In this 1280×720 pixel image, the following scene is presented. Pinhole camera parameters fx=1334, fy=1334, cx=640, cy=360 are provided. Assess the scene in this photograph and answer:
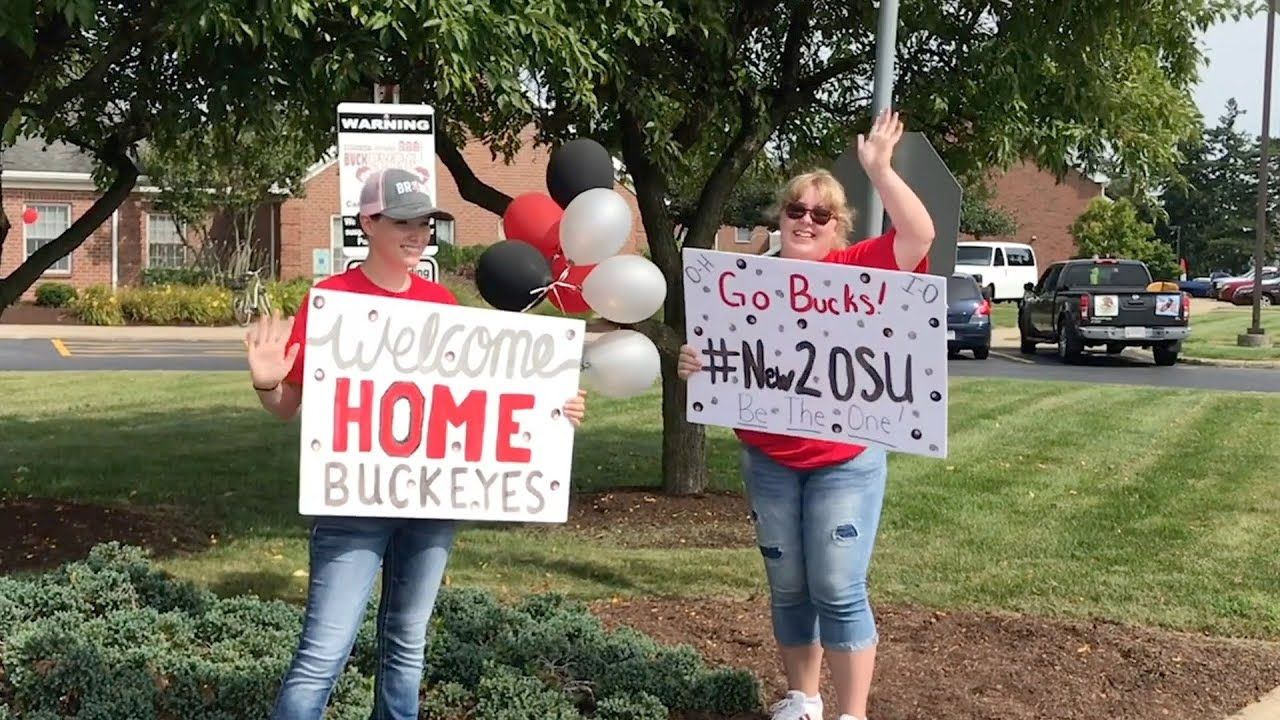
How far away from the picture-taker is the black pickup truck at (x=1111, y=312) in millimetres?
21297

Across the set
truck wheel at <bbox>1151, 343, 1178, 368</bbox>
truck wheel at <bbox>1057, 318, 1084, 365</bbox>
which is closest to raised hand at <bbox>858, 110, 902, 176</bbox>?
truck wheel at <bbox>1057, 318, 1084, 365</bbox>

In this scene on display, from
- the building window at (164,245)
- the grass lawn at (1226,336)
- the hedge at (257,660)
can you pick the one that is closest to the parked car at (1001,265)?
the grass lawn at (1226,336)

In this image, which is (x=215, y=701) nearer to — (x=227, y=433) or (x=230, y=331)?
(x=227, y=433)

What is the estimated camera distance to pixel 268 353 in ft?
11.2

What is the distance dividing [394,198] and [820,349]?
142cm

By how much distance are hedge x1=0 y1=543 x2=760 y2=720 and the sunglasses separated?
62.2 inches

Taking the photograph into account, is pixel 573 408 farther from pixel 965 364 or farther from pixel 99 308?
pixel 99 308

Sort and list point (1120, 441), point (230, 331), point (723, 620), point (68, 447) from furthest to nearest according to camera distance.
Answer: point (230, 331)
point (1120, 441)
point (68, 447)
point (723, 620)

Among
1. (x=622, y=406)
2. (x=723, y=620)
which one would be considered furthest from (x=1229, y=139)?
(x=723, y=620)

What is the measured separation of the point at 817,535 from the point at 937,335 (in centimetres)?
69

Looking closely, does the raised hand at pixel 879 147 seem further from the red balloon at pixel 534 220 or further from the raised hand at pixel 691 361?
the red balloon at pixel 534 220

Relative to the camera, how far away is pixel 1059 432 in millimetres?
12383

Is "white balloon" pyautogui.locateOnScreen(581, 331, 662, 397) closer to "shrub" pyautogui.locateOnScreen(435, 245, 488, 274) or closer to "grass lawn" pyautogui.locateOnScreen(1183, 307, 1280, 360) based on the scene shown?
"grass lawn" pyautogui.locateOnScreen(1183, 307, 1280, 360)

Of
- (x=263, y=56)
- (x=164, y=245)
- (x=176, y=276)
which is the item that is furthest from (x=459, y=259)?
(x=263, y=56)
